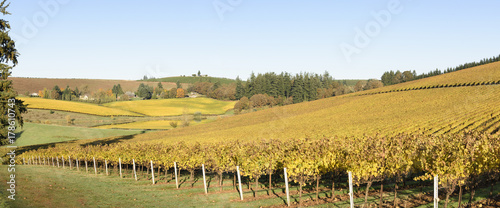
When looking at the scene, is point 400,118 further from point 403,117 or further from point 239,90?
point 239,90

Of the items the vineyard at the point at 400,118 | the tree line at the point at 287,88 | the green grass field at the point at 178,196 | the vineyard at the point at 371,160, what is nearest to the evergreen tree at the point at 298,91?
the tree line at the point at 287,88

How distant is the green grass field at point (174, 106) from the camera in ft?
475

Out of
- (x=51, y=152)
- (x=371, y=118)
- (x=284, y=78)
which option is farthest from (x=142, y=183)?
(x=284, y=78)

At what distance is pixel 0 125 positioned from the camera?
99.1 ft

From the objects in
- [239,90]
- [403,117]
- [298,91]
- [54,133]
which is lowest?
[54,133]

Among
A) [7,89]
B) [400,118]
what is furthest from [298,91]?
[7,89]

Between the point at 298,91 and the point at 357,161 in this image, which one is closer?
the point at 357,161

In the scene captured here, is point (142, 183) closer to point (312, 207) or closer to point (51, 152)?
point (312, 207)

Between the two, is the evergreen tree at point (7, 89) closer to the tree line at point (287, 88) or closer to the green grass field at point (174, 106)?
the green grass field at point (174, 106)

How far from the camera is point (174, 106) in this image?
167m

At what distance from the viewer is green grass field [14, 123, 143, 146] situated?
79550 mm

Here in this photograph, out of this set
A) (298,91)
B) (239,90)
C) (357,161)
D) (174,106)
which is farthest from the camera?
(239,90)

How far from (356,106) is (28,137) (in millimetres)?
77097

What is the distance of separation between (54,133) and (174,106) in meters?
81.8
